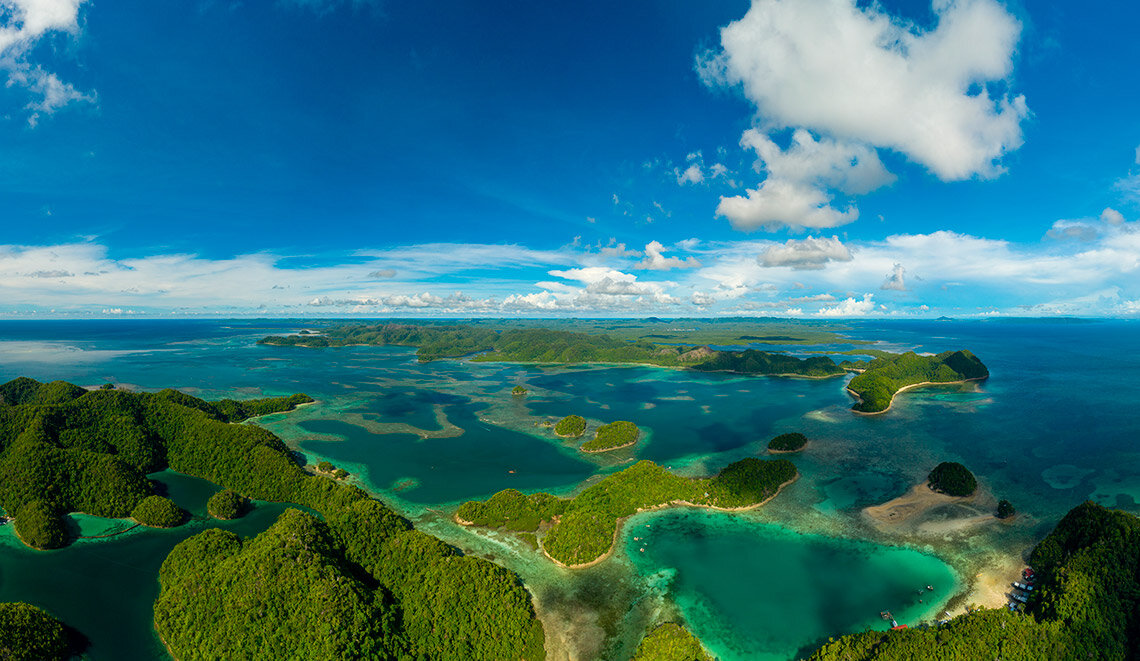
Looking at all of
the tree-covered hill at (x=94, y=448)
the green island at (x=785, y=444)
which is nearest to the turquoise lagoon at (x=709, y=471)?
the green island at (x=785, y=444)

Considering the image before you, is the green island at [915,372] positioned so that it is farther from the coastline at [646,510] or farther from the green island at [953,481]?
the coastline at [646,510]

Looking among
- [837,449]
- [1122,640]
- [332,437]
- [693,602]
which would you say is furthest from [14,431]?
[837,449]

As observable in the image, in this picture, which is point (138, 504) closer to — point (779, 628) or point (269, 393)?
point (779, 628)

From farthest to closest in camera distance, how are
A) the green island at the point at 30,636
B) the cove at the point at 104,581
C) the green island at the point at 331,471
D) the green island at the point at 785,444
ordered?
the green island at the point at 785,444, the green island at the point at 331,471, the cove at the point at 104,581, the green island at the point at 30,636

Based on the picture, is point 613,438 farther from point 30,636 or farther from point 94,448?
point 94,448

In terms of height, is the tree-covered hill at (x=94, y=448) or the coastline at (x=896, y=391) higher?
the tree-covered hill at (x=94, y=448)

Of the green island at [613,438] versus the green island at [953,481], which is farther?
the green island at [613,438]

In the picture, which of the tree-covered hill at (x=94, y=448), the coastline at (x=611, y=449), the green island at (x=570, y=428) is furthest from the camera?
the green island at (x=570, y=428)

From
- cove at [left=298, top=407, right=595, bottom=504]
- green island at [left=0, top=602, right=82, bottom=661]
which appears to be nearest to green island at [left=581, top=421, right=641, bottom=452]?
cove at [left=298, top=407, right=595, bottom=504]
